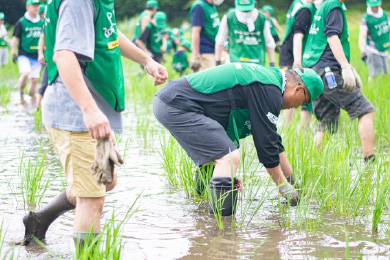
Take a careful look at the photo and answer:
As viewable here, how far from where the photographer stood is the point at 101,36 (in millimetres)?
2941

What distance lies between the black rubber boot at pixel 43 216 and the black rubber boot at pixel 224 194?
31.3 inches

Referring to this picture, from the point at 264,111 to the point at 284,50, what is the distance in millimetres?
4316

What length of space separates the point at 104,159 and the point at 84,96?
0.88ft

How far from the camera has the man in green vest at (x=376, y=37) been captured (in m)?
9.93

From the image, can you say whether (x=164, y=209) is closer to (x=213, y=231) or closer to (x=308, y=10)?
(x=213, y=231)

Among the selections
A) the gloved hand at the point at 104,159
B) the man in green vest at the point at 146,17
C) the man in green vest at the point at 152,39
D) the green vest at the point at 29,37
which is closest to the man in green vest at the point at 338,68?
the gloved hand at the point at 104,159

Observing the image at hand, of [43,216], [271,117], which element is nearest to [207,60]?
[271,117]

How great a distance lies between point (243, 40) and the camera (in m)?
7.14

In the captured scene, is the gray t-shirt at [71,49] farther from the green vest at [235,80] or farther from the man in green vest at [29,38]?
the man in green vest at [29,38]

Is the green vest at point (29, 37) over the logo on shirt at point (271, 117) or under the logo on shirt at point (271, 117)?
over

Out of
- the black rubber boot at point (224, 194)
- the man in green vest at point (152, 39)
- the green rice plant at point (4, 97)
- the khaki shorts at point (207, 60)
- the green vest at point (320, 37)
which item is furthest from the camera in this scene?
the man in green vest at point (152, 39)

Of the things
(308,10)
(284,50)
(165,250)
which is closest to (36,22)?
(284,50)

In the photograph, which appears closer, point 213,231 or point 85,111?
point 85,111

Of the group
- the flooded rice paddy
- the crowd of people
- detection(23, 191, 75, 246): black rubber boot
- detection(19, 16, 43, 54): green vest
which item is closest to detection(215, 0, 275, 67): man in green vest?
the crowd of people
